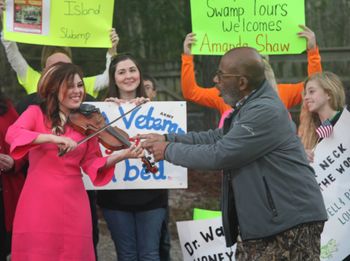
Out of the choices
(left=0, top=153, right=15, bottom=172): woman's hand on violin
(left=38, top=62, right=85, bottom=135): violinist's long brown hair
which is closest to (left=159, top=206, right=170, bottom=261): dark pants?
(left=0, top=153, right=15, bottom=172): woman's hand on violin

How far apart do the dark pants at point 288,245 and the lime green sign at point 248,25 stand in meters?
2.02

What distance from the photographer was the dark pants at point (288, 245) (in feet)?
13.1

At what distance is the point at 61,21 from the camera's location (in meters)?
5.76

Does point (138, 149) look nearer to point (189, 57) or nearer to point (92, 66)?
point (189, 57)

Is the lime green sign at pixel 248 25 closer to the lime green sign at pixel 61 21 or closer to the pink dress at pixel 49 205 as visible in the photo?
the lime green sign at pixel 61 21

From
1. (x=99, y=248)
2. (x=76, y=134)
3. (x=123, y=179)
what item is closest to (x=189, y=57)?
(x=123, y=179)

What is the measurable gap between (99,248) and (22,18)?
3.02 m

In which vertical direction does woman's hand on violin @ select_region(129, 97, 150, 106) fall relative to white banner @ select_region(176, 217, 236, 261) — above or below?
above

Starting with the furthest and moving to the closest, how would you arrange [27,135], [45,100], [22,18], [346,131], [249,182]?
1. [22,18]
2. [346,131]
3. [45,100]
4. [27,135]
5. [249,182]

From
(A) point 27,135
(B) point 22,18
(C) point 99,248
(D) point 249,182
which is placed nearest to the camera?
(D) point 249,182

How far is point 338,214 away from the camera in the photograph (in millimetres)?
5344

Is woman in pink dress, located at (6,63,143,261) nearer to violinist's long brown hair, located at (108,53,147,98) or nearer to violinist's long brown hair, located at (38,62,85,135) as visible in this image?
violinist's long brown hair, located at (38,62,85,135)

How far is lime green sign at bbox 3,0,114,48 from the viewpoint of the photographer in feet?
18.5

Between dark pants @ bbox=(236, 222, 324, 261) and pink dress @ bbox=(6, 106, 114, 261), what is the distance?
3.75 ft
